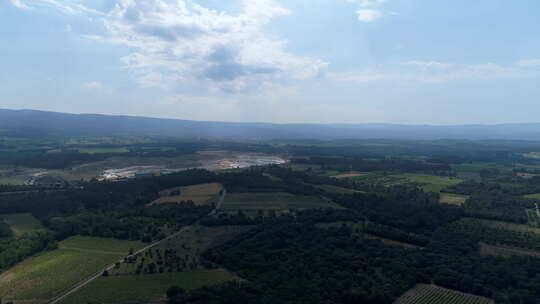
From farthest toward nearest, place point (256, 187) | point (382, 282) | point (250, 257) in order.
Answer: point (256, 187) → point (250, 257) → point (382, 282)

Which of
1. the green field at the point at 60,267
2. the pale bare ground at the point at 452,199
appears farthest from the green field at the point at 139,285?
the pale bare ground at the point at 452,199

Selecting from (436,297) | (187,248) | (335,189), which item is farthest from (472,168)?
(187,248)

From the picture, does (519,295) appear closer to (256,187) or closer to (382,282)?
(382,282)

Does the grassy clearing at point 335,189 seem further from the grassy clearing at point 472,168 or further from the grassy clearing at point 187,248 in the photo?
the grassy clearing at point 472,168

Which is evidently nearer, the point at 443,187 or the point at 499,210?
the point at 499,210

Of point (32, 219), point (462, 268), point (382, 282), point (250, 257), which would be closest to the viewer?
point (382, 282)

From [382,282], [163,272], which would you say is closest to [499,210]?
[382,282]

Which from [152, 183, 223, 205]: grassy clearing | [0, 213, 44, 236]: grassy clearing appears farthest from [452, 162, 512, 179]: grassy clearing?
[0, 213, 44, 236]: grassy clearing
